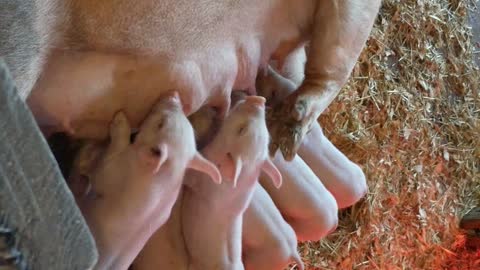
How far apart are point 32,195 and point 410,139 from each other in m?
2.29

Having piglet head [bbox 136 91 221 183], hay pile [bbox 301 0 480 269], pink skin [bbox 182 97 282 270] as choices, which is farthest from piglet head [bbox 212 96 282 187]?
hay pile [bbox 301 0 480 269]

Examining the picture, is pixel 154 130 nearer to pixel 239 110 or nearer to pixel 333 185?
pixel 239 110

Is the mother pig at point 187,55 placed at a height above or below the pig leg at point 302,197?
above

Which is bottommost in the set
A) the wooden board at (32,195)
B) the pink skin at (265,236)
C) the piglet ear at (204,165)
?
the pink skin at (265,236)

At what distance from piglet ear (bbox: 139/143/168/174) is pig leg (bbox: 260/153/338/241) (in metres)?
0.49

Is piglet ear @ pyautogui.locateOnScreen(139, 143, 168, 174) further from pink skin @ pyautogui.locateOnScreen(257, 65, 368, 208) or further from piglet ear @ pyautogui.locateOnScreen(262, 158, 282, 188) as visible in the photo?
pink skin @ pyautogui.locateOnScreen(257, 65, 368, 208)

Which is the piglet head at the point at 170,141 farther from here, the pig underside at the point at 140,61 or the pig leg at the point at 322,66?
the pig leg at the point at 322,66

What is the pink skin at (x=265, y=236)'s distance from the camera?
5.40 feet

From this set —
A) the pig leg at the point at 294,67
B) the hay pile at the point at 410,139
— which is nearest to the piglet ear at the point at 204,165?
the pig leg at the point at 294,67

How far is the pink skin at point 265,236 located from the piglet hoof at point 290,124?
3.4 inches

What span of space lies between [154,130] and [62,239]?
0.34 meters

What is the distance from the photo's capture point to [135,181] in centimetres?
125

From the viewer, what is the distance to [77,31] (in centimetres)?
125

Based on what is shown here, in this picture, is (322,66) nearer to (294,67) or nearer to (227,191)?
(294,67)
